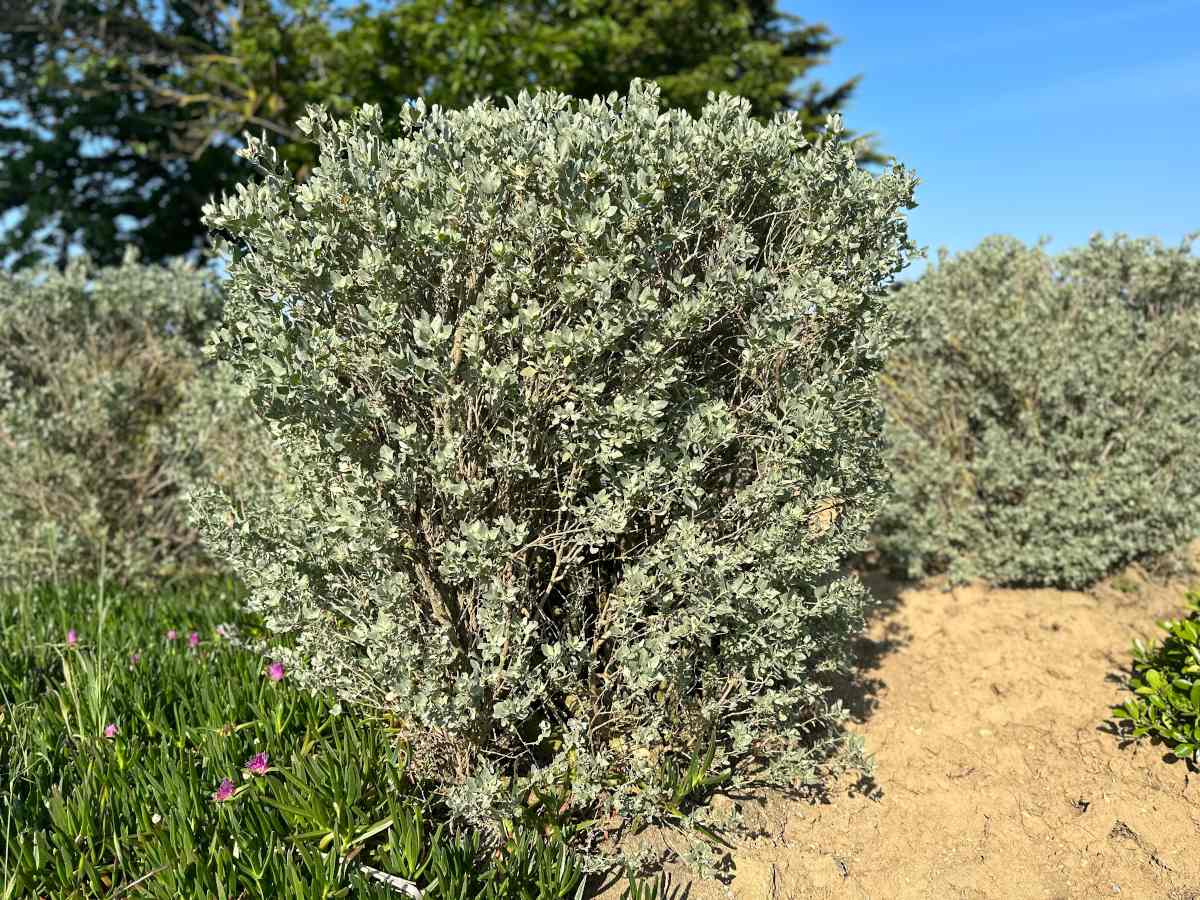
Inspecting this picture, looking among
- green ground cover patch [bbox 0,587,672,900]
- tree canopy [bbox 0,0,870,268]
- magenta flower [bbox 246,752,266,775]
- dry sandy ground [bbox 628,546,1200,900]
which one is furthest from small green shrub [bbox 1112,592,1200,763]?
tree canopy [bbox 0,0,870,268]

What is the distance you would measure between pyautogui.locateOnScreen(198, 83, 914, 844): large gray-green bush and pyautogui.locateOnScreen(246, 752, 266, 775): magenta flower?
35 cm

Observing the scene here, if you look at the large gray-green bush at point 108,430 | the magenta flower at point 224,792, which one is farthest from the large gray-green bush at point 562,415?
the large gray-green bush at point 108,430

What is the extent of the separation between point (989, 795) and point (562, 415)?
8.78 feet

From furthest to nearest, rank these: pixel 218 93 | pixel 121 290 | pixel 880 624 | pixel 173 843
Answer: pixel 218 93 → pixel 121 290 → pixel 880 624 → pixel 173 843

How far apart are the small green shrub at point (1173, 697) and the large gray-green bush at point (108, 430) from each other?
17.0 feet

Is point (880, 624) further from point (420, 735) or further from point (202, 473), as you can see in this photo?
point (202, 473)

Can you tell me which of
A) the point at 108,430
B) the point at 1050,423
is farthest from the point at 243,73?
the point at 1050,423

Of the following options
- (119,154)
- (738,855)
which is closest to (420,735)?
(738,855)

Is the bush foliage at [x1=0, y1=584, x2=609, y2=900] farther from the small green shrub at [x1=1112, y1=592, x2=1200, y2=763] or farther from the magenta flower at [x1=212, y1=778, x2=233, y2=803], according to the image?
the small green shrub at [x1=1112, y1=592, x2=1200, y2=763]

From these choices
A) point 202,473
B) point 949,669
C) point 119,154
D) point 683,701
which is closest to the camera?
point 683,701

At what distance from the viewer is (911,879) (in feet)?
10.7

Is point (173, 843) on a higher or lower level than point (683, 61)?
lower

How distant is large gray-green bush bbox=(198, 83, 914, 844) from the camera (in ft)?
8.95

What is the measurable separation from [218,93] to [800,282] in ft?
50.3
